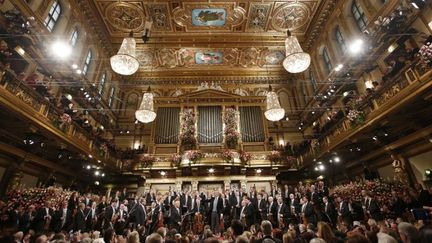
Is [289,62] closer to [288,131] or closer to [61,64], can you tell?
[61,64]

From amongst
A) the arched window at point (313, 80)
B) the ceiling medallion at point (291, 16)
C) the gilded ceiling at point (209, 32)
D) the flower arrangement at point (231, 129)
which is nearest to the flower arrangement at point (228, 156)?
the flower arrangement at point (231, 129)

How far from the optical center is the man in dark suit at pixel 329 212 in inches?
320

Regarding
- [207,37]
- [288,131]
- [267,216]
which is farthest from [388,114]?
[207,37]

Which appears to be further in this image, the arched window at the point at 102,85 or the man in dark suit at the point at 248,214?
the arched window at the point at 102,85

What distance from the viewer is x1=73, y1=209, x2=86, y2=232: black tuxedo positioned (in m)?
7.64

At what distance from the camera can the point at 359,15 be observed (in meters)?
11.3

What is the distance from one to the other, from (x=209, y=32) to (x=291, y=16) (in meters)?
5.35

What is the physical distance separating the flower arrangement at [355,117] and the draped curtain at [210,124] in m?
7.52

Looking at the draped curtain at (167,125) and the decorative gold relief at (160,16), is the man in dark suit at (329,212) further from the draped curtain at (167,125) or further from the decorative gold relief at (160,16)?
the decorative gold relief at (160,16)

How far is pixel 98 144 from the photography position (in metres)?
11.5

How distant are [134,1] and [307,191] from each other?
44.5ft

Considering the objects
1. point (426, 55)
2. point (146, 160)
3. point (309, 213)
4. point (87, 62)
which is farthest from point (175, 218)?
point (87, 62)

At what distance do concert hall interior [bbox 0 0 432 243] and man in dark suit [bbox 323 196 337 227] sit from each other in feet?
0.22

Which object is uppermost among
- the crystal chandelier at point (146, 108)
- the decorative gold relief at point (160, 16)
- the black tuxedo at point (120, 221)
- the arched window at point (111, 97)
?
the decorative gold relief at point (160, 16)
